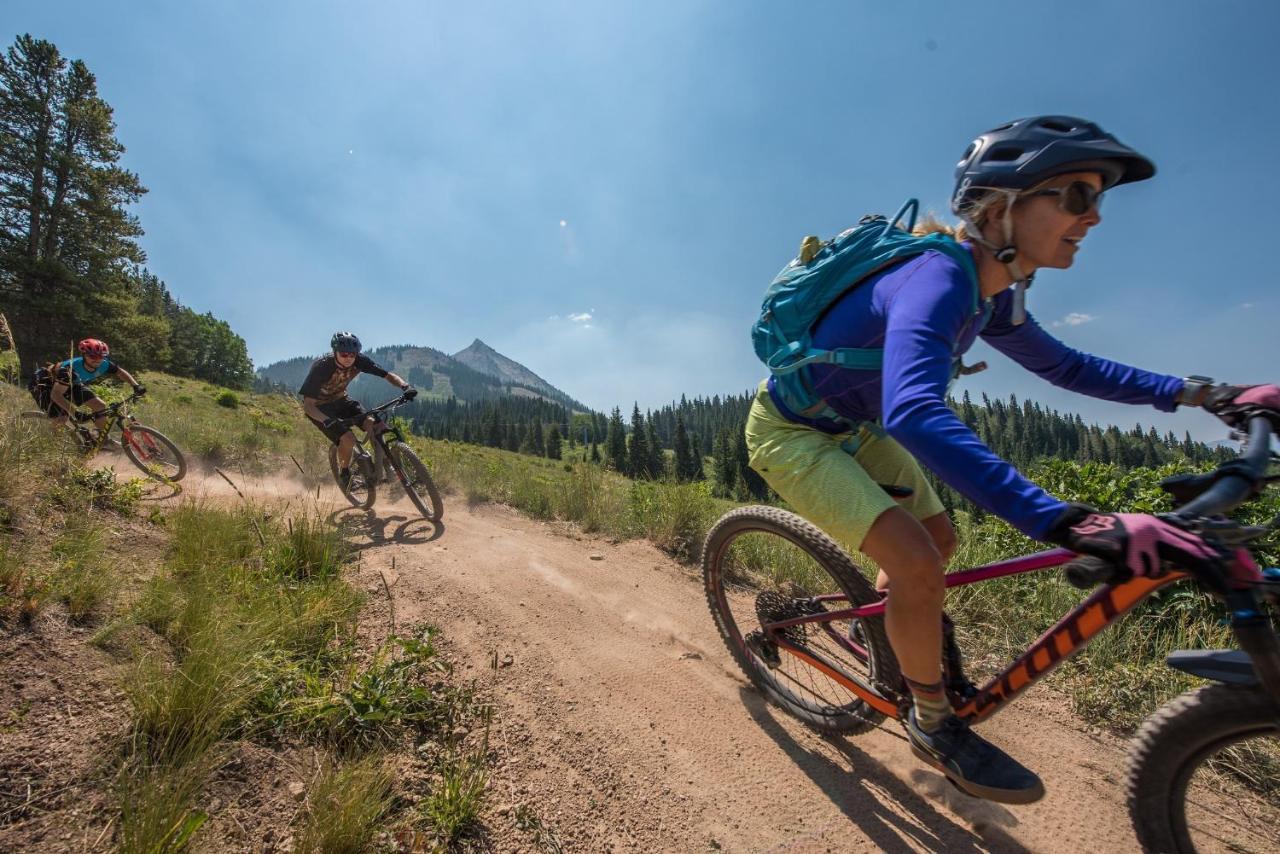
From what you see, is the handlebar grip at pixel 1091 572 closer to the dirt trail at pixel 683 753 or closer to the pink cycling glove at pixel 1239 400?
the pink cycling glove at pixel 1239 400

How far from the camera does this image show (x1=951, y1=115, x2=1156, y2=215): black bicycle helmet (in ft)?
6.54

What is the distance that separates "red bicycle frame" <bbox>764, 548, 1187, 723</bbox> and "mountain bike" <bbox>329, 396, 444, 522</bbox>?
5.73 m

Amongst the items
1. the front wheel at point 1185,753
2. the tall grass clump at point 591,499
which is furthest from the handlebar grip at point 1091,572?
the tall grass clump at point 591,499

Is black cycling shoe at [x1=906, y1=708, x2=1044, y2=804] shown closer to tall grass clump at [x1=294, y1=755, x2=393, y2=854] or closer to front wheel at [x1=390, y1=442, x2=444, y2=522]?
tall grass clump at [x1=294, y1=755, x2=393, y2=854]

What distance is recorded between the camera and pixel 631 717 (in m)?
2.66

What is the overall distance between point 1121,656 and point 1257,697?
266 centimetres

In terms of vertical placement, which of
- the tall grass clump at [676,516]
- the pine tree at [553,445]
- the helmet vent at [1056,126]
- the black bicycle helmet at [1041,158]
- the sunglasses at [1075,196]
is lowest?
the tall grass clump at [676,516]

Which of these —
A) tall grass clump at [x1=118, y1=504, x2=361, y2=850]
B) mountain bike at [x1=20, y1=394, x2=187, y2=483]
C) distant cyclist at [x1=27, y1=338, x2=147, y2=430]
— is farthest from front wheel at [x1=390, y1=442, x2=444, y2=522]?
distant cyclist at [x1=27, y1=338, x2=147, y2=430]

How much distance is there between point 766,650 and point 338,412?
718 centimetres

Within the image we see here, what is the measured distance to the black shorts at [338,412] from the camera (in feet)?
23.6

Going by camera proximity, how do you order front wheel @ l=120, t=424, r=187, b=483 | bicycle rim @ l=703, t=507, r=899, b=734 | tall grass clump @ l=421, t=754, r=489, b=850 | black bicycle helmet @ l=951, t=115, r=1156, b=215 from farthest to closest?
1. front wheel @ l=120, t=424, r=187, b=483
2. bicycle rim @ l=703, t=507, r=899, b=734
3. black bicycle helmet @ l=951, t=115, r=1156, b=215
4. tall grass clump @ l=421, t=754, r=489, b=850

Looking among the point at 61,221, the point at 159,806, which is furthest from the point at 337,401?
the point at 61,221

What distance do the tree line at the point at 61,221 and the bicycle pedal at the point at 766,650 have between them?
1345 inches

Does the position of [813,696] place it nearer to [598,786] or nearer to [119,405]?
[598,786]
